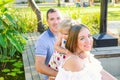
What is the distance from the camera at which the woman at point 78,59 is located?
6.13 ft

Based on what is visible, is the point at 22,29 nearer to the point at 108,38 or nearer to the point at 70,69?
the point at 108,38

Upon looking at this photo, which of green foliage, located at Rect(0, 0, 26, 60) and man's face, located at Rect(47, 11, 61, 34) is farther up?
man's face, located at Rect(47, 11, 61, 34)

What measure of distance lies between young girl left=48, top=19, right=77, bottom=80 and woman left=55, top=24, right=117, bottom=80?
0.11 metres

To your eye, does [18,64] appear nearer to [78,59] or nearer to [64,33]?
[64,33]

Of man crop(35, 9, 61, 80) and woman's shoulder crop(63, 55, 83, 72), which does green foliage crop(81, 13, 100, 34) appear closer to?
man crop(35, 9, 61, 80)

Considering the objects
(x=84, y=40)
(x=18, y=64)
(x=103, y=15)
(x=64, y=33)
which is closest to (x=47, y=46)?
(x=64, y=33)

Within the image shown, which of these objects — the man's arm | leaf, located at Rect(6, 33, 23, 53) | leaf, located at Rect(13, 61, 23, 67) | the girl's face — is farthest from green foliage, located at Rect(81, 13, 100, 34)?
the girl's face

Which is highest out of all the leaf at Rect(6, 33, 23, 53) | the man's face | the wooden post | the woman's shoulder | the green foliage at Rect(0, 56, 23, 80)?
the man's face

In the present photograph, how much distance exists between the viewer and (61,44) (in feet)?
7.86

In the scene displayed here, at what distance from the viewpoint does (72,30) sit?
1.93 metres

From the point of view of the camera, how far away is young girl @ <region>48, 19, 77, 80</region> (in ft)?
6.97

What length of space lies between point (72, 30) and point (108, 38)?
Result: 3.15m

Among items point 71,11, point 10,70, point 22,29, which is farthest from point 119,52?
point 71,11

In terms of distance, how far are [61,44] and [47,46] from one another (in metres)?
0.29
